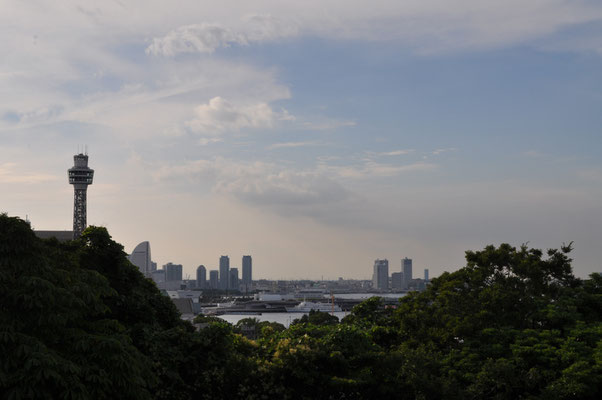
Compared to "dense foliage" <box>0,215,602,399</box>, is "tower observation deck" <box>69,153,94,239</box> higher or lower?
higher

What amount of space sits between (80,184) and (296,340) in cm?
10736

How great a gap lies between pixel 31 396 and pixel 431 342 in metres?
14.5

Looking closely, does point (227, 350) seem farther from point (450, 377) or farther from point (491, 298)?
point (491, 298)

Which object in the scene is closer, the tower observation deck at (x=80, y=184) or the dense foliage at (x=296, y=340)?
the dense foliage at (x=296, y=340)

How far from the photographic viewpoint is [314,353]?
15.5 m

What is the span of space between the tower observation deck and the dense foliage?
100053mm

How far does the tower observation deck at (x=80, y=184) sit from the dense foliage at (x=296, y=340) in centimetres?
10005

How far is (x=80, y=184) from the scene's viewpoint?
116 m

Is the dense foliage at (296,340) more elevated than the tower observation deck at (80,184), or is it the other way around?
the tower observation deck at (80,184)

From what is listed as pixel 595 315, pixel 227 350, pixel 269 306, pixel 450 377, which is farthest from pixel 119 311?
pixel 269 306

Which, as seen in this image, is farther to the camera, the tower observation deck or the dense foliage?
the tower observation deck

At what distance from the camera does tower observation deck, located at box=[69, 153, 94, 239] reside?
377ft

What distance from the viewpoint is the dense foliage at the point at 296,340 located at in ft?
30.9

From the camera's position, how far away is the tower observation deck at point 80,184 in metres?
115
